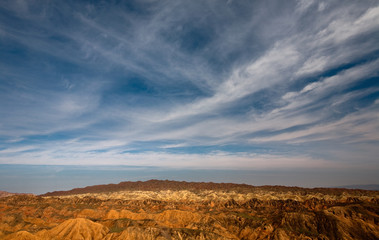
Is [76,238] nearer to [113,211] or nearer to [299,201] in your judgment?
[113,211]

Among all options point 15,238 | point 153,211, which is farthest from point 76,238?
point 153,211

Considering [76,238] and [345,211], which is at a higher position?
[345,211]

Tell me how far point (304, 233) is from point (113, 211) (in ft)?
248

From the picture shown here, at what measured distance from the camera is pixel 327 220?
72.1 metres

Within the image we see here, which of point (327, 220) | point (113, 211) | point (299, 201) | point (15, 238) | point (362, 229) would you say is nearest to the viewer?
point (15, 238)

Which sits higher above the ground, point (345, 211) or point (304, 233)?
point (345, 211)

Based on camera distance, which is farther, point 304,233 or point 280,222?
point 280,222

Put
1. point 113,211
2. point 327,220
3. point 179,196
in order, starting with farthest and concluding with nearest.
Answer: point 179,196, point 113,211, point 327,220

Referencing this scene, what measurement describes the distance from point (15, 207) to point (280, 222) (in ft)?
376

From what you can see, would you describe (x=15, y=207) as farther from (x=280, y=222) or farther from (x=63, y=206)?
(x=280, y=222)

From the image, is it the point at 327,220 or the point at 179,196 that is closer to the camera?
the point at 327,220

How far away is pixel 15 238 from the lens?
202 ft

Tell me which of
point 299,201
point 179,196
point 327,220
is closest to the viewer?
point 327,220

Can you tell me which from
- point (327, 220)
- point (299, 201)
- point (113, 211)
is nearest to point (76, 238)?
point (113, 211)
